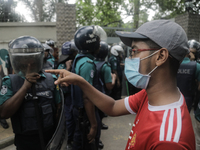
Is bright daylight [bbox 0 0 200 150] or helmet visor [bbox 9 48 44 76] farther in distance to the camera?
helmet visor [bbox 9 48 44 76]

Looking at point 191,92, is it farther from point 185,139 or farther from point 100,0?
point 100,0

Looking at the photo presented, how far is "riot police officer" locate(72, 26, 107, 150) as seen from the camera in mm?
2285

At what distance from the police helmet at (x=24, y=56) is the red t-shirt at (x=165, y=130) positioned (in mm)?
1321

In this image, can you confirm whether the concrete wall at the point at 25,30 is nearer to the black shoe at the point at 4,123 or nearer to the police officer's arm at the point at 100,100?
the black shoe at the point at 4,123

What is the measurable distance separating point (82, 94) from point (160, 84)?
4.42 ft

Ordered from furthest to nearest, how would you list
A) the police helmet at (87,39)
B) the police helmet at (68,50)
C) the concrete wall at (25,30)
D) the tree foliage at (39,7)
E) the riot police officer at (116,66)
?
the tree foliage at (39,7), the concrete wall at (25,30), the riot police officer at (116,66), the police helmet at (68,50), the police helmet at (87,39)

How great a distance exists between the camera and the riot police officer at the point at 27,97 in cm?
175

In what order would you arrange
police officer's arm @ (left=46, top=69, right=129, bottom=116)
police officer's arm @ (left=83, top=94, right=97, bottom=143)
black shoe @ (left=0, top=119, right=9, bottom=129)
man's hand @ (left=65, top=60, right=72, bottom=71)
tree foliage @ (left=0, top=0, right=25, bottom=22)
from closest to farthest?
police officer's arm @ (left=46, top=69, right=129, bottom=116)
police officer's arm @ (left=83, top=94, right=97, bottom=143)
man's hand @ (left=65, top=60, right=72, bottom=71)
black shoe @ (left=0, top=119, right=9, bottom=129)
tree foliage @ (left=0, top=0, right=25, bottom=22)

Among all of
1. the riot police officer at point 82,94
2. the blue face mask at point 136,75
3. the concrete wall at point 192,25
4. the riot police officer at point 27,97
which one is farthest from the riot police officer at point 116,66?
the concrete wall at point 192,25

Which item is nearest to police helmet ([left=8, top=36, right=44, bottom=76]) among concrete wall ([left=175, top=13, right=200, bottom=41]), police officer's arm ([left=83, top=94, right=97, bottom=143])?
police officer's arm ([left=83, top=94, right=97, bottom=143])

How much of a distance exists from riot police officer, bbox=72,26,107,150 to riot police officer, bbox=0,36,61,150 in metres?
0.46

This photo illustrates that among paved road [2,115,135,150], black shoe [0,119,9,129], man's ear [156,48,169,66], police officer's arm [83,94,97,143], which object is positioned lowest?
paved road [2,115,135,150]

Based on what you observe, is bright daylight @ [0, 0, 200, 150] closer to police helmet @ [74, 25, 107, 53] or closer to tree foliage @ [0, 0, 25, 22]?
police helmet @ [74, 25, 107, 53]

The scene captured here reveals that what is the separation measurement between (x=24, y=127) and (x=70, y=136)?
188cm
